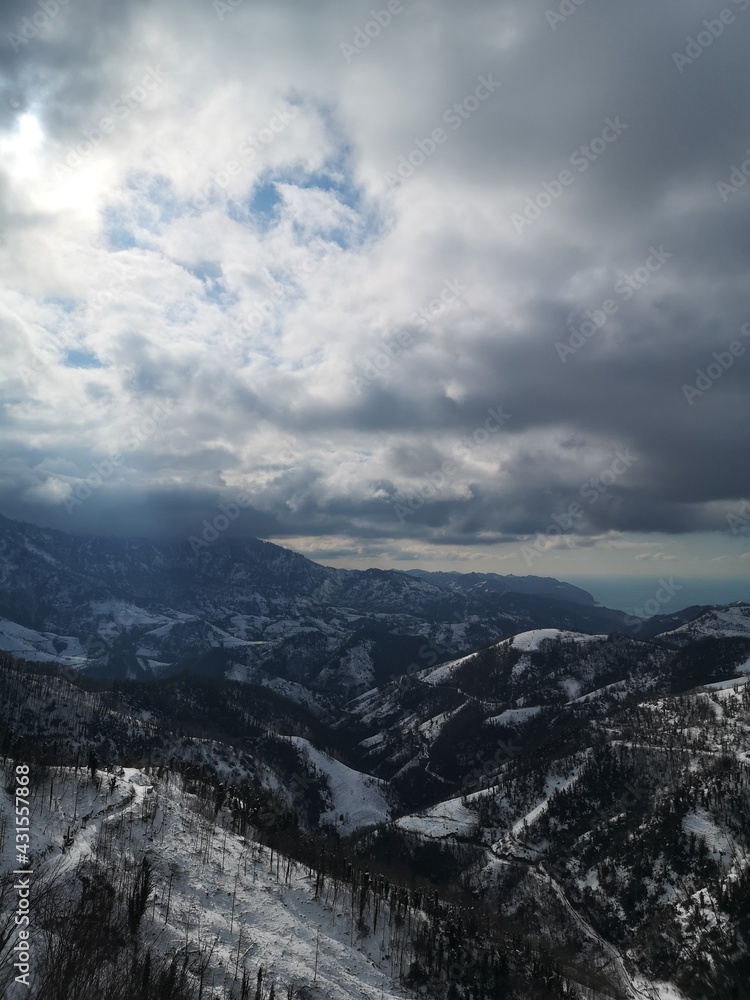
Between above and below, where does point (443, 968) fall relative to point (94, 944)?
below

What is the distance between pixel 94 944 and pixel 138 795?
6777 cm

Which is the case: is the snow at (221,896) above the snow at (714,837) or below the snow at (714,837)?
above

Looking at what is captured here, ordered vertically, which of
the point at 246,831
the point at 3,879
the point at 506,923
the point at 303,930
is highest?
the point at 3,879

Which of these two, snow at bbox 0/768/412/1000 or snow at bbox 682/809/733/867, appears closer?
snow at bbox 0/768/412/1000

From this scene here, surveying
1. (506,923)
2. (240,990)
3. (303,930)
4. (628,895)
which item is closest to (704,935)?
(628,895)

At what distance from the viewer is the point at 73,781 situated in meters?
112

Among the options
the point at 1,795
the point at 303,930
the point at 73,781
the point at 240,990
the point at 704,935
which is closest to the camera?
the point at 240,990

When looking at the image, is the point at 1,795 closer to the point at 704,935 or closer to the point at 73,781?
the point at 73,781

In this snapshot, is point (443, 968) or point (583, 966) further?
point (583, 966)

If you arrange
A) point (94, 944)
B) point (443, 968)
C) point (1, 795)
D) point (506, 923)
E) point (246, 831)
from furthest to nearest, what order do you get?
point (506, 923)
point (246, 831)
point (443, 968)
point (1, 795)
point (94, 944)

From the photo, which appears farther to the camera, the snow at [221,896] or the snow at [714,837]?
the snow at [714,837]

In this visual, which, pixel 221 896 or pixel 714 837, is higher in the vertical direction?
pixel 221 896

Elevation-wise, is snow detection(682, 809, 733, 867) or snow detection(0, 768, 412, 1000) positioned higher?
snow detection(0, 768, 412, 1000)

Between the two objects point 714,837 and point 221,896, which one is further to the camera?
point 714,837
